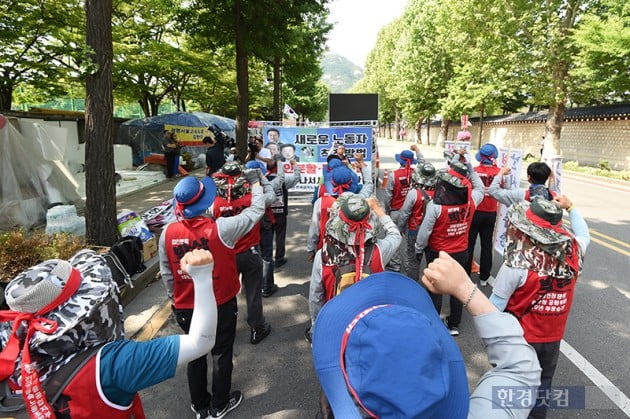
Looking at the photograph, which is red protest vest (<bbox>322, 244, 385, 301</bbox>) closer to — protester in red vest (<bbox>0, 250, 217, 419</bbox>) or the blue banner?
protester in red vest (<bbox>0, 250, 217, 419</bbox>)

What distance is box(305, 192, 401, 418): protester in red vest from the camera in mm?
2533

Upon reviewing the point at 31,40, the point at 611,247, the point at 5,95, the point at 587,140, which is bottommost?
the point at 611,247

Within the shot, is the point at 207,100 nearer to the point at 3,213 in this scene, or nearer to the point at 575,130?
the point at 3,213

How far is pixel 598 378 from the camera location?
11.0 feet

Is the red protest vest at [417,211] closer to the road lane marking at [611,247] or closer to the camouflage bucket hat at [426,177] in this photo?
the camouflage bucket hat at [426,177]

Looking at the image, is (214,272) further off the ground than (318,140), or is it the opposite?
(318,140)

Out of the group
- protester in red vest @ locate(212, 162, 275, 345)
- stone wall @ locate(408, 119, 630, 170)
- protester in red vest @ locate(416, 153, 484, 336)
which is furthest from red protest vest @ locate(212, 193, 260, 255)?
stone wall @ locate(408, 119, 630, 170)

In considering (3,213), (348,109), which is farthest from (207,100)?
(3,213)

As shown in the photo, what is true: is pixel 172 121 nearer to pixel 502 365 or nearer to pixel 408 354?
pixel 502 365

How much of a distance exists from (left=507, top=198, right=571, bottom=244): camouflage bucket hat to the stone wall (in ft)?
59.5

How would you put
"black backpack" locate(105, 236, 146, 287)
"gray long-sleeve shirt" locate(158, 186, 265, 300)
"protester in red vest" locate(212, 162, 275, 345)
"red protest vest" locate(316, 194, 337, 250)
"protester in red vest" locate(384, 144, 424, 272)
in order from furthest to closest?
1. "protester in red vest" locate(384, 144, 424, 272)
2. "black backpack" locate(105, 236, 146, 287)
3. "protester in red vest" locate(212, 162, 275, 345)
4. "red protest vest" locate(316, 194, 337, 250)
5. "gray long-sleeve shirt" locate(158, 186, 265, 300)

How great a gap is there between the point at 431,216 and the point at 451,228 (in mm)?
268

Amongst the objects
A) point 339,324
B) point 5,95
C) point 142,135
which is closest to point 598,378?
point 339,324

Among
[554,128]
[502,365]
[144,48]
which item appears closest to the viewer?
[502,365]
